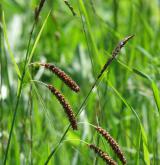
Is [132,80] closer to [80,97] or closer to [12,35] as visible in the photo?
[80,97]

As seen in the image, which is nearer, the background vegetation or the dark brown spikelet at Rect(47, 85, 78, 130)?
the dark brown spikelet at Rect(47, 85, 78, 130)

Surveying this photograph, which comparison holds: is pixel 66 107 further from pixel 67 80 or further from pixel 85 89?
pixel 85 89

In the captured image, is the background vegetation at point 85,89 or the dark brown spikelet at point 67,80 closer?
the dark brown spikelet at point 67,80

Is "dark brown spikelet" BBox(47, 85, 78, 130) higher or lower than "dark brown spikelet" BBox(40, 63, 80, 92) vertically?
lower

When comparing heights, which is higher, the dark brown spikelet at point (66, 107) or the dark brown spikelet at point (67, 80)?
the dark brown spikelet at point (67, 80)

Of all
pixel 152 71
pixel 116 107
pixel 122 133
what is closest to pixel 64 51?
pixel 116 107

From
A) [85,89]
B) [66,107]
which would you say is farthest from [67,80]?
[85,89]

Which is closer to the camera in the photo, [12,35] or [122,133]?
[122,133]

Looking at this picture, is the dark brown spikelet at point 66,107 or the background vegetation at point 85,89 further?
the background vegetation at point 85,89
